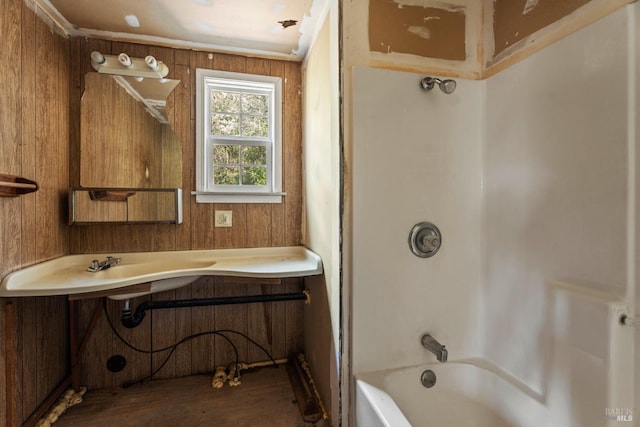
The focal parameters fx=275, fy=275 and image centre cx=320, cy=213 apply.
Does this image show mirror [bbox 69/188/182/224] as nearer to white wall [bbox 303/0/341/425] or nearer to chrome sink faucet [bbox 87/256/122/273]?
chrome sink faucet [bbox 87/256/122/273]

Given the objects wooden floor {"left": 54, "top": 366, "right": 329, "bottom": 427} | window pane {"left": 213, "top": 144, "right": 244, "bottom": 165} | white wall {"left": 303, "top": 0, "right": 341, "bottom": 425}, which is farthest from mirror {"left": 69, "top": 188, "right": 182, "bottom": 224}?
wooden floor {"left": 54, "top": 366, "right": 329, "bottom": 427}

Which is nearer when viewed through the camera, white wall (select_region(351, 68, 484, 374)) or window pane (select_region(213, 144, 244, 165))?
white wall (select_region(351, 68, 484, 374))

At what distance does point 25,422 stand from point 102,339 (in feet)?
1.50

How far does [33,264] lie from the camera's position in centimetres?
137

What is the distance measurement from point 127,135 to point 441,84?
1.80m

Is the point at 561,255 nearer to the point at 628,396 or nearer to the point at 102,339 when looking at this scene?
the point at 628,396

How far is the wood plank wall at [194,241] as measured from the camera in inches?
66.7

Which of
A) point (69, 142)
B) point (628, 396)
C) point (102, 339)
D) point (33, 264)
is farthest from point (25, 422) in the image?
point (628, 396)

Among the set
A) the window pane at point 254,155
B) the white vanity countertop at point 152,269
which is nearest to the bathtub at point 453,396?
the white vanity countertop at point 152,269

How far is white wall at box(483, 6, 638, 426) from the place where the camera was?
825 mm

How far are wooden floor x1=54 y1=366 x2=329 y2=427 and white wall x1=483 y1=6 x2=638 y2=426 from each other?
104cm

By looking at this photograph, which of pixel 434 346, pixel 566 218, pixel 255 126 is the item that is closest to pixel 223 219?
pixel 255 126

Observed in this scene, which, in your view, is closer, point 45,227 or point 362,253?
point 362,253

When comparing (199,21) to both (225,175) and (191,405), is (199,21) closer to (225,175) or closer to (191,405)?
(225,175)
